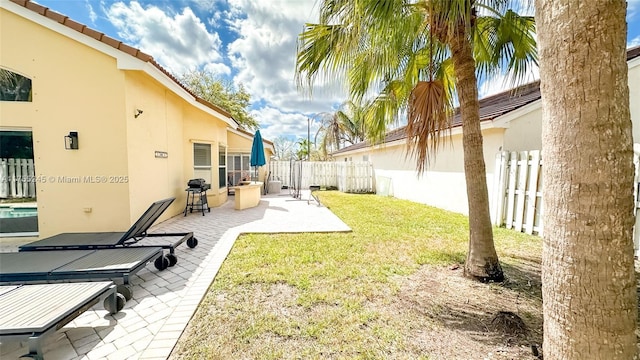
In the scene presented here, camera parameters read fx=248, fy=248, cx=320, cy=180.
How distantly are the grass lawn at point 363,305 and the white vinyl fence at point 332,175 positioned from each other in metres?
11.2

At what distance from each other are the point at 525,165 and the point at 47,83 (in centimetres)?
1168

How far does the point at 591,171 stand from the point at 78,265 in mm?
5628

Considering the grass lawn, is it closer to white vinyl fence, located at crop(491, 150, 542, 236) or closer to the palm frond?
white vinyl fence, located at crop(491, 150, 542, 236)

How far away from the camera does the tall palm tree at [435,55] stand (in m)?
3.45

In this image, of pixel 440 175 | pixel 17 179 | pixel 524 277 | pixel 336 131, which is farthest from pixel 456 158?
pixel 336 131

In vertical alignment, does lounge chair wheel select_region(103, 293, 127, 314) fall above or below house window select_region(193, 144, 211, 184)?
below

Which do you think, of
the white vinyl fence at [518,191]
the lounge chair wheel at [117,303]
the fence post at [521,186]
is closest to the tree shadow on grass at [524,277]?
the white vinyl fence at [518,191]

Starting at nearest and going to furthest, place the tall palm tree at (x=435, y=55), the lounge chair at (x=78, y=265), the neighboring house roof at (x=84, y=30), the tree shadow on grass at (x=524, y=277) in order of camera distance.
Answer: the lounge chair at (x=78, y=265), the tall palm tree at (x=435, y=55), the tree shadow on grass at (x=524, y=277), the neighboring house roof at (x=84, y=30)

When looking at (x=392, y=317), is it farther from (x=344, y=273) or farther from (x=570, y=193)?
Answer: (x=570, y=193)

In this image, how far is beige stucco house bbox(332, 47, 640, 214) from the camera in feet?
23.4

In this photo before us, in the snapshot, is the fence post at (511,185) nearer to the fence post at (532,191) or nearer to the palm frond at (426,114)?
the fence post at (532,191)

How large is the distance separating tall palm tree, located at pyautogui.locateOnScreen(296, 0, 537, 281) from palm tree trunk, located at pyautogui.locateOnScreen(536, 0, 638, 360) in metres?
2.06

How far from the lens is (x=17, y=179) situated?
5.81 metres

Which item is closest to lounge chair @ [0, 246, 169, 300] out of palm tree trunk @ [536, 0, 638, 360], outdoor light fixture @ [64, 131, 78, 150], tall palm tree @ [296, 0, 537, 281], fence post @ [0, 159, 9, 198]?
outdoor light fixture @ [64, 131, 78, 150]
